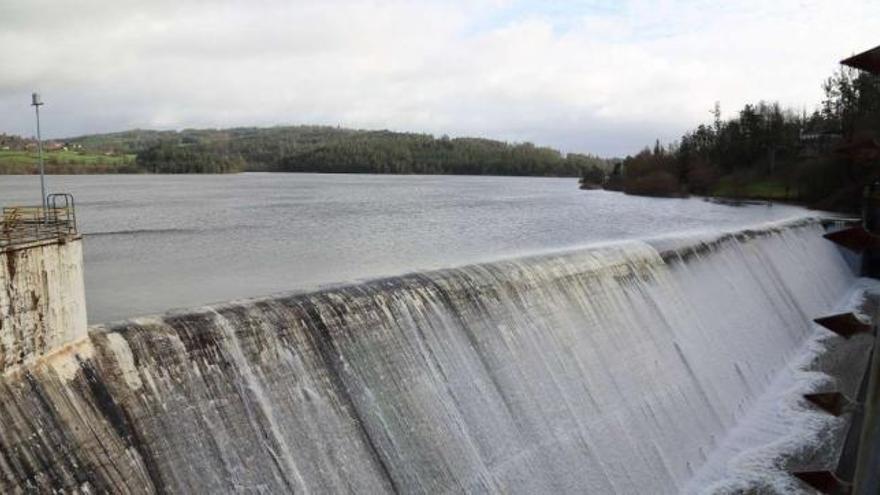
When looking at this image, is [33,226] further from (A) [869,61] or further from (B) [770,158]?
(B) [770,158]

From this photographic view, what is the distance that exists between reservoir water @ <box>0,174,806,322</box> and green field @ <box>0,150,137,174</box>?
826 inches

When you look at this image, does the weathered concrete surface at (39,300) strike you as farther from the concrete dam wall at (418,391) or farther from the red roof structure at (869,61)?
the red roof structure at (869,61)

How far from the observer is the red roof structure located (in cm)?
373

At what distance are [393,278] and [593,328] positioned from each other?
18.8 feet

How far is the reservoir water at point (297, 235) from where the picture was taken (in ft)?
83.0

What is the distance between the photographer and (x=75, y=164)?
104188 millimetres

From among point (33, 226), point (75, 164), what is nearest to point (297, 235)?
point (33, 226)

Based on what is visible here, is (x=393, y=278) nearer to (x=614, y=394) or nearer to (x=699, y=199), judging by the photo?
(x=614, y=394)

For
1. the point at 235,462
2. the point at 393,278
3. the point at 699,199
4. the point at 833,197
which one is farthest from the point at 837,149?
the point at 699,199

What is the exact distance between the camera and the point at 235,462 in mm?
10492

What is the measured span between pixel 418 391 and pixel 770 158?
81.5 m

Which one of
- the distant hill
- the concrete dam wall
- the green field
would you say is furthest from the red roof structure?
the distant hill

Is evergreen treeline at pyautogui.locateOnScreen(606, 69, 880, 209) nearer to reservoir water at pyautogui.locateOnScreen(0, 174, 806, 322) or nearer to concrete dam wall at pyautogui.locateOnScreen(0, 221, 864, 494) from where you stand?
reservoir water at pyautogui.locateOnScreen(0, 174, 806, 322)

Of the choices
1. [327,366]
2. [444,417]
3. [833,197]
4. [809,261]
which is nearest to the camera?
[327,366]
